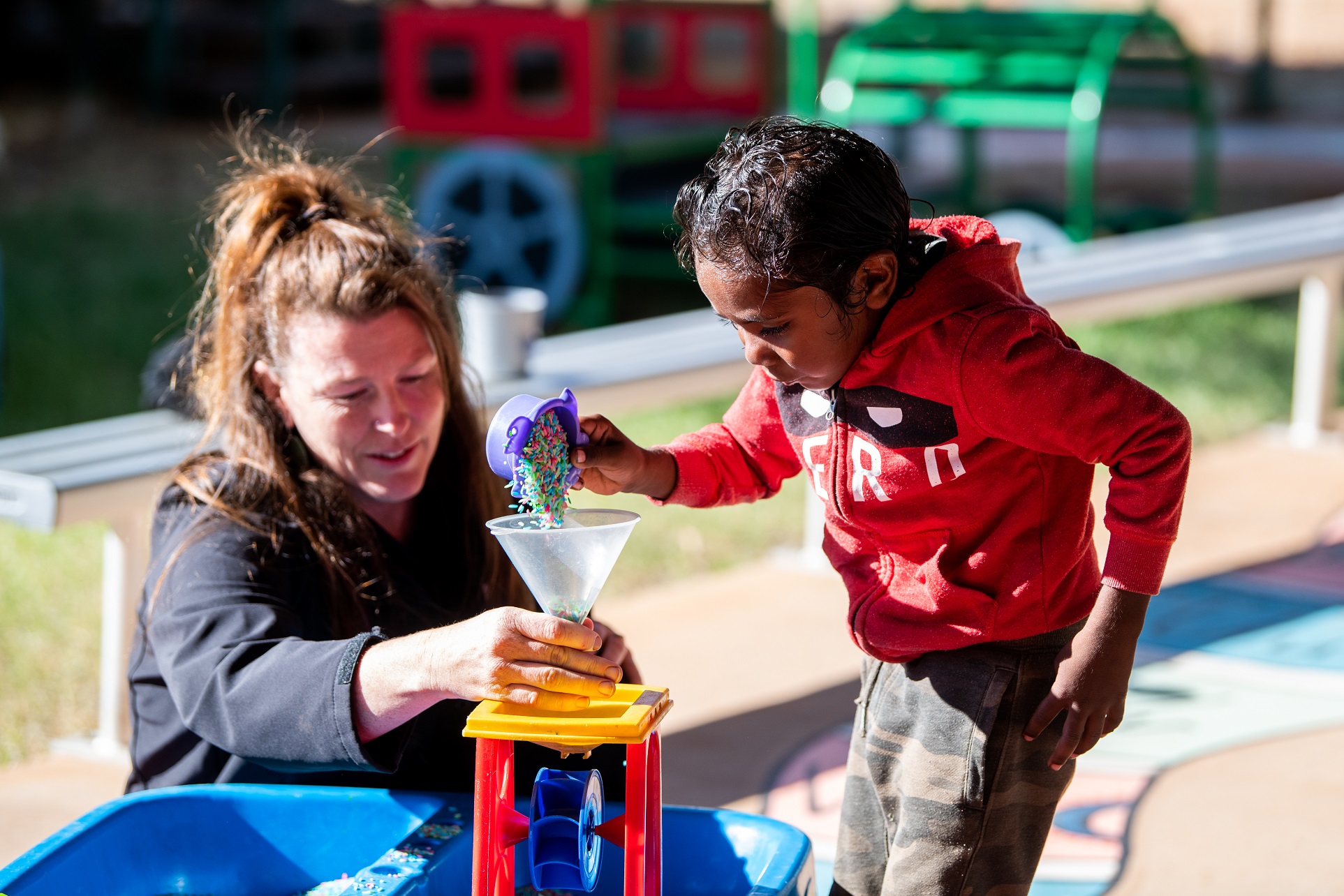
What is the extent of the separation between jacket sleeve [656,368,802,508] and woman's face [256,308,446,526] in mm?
370

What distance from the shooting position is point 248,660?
5.64 ft

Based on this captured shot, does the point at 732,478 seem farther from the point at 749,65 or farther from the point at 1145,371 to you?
the point at 749,65

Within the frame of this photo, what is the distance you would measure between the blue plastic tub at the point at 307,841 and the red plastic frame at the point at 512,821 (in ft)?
0.65

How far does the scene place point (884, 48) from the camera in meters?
8.14

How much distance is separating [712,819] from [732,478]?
0.43 m

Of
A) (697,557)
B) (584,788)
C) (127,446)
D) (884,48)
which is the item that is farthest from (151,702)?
(884,48)

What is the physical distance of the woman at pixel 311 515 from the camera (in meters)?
1.71

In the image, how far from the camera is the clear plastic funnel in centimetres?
146

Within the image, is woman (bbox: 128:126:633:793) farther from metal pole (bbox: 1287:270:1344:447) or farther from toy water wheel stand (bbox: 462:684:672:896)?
metal pole (bbox: 1287:270:1344:447)

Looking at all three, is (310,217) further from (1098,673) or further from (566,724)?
(1098,673)

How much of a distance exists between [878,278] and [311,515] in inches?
33.4

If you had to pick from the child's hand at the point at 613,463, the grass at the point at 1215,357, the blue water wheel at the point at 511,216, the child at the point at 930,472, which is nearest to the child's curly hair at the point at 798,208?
the child at the point at 930,472

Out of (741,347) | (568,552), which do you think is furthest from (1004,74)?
(568,552)

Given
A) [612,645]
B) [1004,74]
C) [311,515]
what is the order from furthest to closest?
[1004,74]
[311,515]
[612,645]
